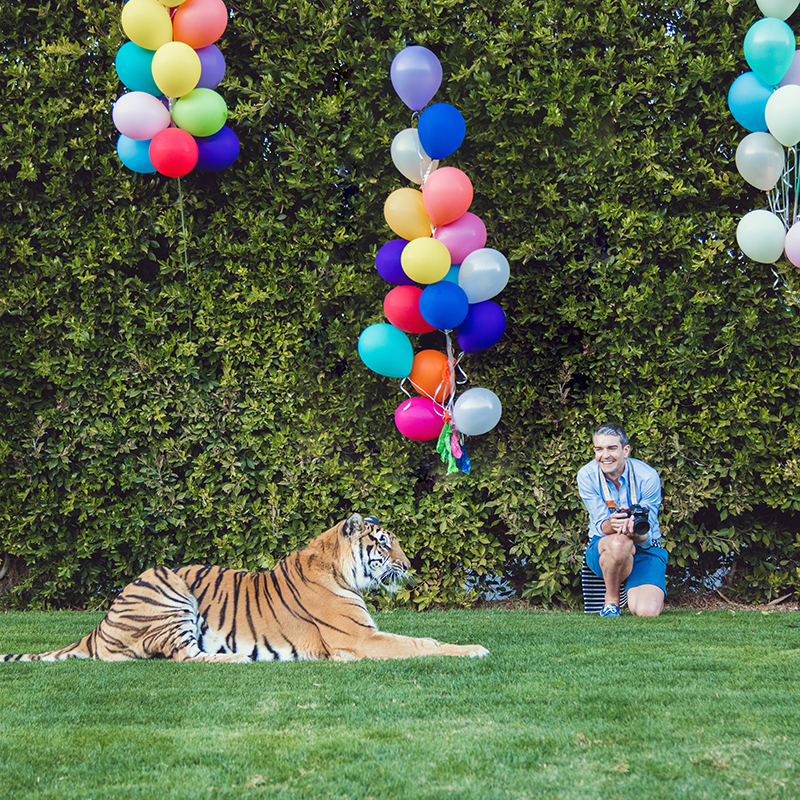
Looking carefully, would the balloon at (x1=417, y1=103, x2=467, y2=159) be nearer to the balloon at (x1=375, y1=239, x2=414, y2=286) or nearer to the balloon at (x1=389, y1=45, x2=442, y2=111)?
the balloon at (x1=389, y1=45, x2=442, y2=111)

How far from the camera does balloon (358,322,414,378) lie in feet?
16.7

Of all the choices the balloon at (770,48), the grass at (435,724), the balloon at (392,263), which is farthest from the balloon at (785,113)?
the grass at (435,724)

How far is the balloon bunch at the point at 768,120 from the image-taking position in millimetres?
4922

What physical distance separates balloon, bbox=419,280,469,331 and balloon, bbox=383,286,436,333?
0.17 m

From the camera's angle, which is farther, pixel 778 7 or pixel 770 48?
pixel 778 7

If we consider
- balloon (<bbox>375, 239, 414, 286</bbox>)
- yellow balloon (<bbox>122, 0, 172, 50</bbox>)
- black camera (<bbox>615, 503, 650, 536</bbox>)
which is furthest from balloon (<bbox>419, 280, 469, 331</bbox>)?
yellow balloon (<bbox>122, 0, 172, 50</bbox>)

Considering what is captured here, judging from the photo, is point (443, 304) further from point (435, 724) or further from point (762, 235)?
point (435, 724)

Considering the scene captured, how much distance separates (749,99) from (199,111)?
3214 mm

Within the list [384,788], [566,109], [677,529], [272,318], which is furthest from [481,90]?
[384,788]

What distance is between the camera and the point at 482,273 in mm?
5062

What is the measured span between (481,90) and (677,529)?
302 cm

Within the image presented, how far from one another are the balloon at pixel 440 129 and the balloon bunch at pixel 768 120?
163 centimetres

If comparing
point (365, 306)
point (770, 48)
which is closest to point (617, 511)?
point (365, 306)

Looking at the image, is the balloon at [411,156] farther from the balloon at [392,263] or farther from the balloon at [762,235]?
the balloon at [762,235]
